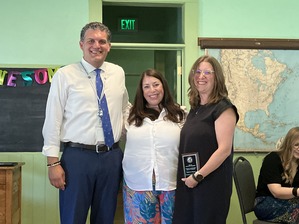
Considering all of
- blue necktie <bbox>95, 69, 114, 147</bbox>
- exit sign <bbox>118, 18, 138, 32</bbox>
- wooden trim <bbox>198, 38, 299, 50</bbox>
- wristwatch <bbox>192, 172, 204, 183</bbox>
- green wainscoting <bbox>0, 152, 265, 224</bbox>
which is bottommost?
green wainscoting <bbox>0, 152, 265, 224</bbox>

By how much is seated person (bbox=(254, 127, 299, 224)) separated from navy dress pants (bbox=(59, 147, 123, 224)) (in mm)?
1038

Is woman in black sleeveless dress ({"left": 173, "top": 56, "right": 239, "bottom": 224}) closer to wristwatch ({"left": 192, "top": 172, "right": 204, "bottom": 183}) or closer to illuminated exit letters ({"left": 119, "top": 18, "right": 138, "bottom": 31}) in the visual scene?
wristwatch ({"left": 192, "top": 172, "right": 204, "bottom": 183})

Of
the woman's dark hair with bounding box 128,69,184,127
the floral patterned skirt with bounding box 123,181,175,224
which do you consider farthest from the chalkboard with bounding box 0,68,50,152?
the floral patterned skirt with bounding box 123,181,175,224

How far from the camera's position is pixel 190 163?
7.16 ft

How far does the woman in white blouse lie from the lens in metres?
2.27

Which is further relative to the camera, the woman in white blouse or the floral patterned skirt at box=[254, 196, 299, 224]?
the floral patterned skirt at box=[254, 196, 299, 224]

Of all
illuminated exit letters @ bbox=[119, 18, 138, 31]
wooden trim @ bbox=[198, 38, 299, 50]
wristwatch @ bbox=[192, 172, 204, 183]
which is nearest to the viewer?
wristwatch @ bbox=[192, 172, 204, 183]

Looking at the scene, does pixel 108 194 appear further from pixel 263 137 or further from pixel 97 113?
pixel 263 137

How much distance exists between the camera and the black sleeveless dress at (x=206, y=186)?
2148 millimetres

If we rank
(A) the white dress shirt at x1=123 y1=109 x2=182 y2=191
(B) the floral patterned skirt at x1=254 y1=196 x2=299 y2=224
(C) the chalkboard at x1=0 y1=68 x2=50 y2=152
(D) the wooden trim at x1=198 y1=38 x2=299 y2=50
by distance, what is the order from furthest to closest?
1. (D) the wooden trim at x1=198 y1=38 x2=299 y2=50
2. (C) the chalkboard at x1=0 y1=68 x2=50 y2=152
3. (B) the floral patterned skirt at x1=254 y1=196 x2=299 y2=224
4. (A) the white dress shirt at x1=123 y1=109 x2=182 y2=191

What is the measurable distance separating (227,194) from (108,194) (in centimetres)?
68

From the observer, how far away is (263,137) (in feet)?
12.9

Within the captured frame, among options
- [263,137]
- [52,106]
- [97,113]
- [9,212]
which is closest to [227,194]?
[97,113]

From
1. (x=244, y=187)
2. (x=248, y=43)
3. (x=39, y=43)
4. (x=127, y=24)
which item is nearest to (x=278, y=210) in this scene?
(x=244, y=187)
